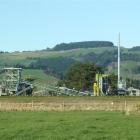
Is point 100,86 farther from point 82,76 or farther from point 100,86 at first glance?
point 82,76

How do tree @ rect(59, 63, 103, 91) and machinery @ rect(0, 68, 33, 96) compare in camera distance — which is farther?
tree @ rect(59, 63, 103, 91)

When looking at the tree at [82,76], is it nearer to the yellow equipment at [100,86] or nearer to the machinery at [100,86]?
the machinery at [100,86]

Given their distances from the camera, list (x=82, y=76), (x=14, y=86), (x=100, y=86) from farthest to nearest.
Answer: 1. (x=82, y=76)
2. (x=14, y=86)
3. (x=100, y=86)

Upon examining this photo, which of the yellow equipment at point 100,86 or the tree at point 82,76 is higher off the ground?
the tree at point 82,76

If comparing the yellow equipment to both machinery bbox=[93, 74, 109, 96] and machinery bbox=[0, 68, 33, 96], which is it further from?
machinery bbox=[0, 68, 33, 96]

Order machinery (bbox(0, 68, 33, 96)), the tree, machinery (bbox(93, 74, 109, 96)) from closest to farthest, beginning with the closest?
1. machinery (bbox(93, 74, 109, 96))
2. machinery (bbox(0, 68, 33, 96))
3. the tree

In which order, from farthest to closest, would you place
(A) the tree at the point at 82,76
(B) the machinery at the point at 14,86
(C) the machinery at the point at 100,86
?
1. (A) the tree at the point at 82,76
2. (B) the machinery at the point at 14,86
3. (C) the machinery at the point at 100,86

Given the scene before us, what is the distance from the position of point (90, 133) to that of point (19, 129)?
12.2 ft

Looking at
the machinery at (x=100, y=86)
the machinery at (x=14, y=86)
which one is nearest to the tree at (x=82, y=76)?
the machinery at (x=100, y=86)

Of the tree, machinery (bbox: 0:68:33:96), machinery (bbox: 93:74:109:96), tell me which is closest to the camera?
machinery (bbox: 93:74:109:96)

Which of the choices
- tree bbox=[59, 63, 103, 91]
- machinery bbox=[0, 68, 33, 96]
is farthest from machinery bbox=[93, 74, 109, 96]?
tree bbox=[59, 63, 103, 91]

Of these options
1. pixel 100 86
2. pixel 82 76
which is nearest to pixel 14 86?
pixel 100 86

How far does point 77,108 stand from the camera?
5800 cm

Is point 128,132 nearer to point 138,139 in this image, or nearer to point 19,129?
point 138,139
